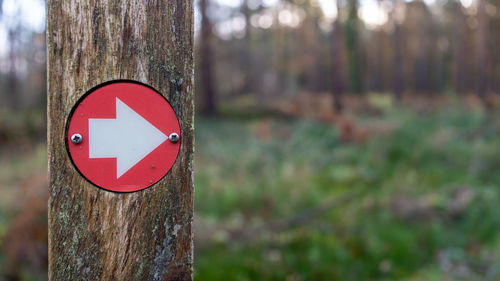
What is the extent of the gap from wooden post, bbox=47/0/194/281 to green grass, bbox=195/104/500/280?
61.9 inches

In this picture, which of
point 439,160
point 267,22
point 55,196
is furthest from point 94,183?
point 267,22

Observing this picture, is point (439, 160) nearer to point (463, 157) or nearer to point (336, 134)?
point (463, 157)

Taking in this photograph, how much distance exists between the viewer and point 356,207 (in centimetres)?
553

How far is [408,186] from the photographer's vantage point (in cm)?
625

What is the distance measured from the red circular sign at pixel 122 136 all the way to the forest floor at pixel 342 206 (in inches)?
102

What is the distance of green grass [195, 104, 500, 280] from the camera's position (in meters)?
3.93

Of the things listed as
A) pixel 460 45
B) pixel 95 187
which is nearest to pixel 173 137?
pixel 95 187

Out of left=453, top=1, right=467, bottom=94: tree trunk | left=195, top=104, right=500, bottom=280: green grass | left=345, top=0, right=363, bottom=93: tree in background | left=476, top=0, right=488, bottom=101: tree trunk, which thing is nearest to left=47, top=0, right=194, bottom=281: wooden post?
left=195, top=104, right=500, bottom=280: green grass

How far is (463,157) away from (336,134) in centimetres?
324

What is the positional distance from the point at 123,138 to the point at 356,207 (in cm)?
504

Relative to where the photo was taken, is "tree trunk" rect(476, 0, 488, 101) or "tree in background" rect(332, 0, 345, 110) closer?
"tree in background" rect(332, 0, 345, 110)

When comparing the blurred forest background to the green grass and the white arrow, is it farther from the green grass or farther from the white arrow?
the white arrow

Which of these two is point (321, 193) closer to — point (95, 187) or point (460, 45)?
point (95, 187)

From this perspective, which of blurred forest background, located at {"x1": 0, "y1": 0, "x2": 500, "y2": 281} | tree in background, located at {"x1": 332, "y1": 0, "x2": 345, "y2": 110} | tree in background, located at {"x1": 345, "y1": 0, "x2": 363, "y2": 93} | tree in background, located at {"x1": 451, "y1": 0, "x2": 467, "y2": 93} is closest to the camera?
blurred forest background, located at {"x1": 0, "y1": 0, "x2": 500, "y2": 281}
